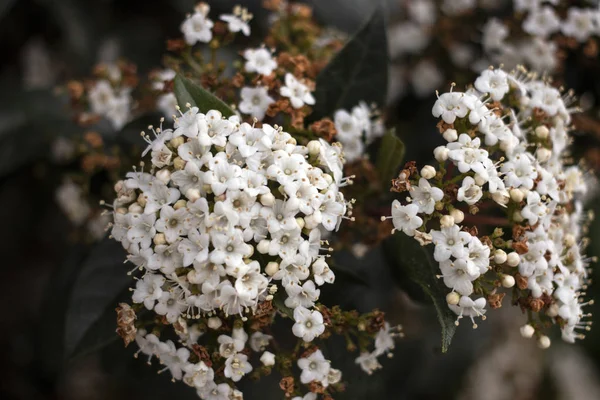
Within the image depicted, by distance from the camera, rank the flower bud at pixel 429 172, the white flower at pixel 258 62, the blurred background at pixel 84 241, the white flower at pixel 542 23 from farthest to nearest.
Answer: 1. the blurred background at pixel 84 241
2. the white flower at pixel 542 23
3. the white flower at pixel 258 62
4. the flower bud at pixel 429 172

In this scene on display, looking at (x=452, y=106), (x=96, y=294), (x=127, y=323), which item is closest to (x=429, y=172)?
(x=452, y=106)

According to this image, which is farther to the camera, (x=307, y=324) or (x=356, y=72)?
(x=356, y=72)

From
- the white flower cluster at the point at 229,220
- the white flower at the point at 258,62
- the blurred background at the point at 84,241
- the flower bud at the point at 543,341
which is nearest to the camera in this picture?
the white flower cluster at the point at 229,220

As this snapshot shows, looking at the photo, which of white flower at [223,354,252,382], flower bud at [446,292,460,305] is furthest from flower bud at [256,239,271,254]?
flower bud at [446,292,460,305]

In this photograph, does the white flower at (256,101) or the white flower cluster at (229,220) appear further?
the white flower at (256,101)

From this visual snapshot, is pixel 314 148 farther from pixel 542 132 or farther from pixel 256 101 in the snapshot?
pixel 542 132

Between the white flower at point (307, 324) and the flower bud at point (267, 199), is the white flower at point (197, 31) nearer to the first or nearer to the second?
the flower bud at point (267, 199)

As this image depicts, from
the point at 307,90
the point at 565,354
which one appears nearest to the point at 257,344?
the point at 307,90

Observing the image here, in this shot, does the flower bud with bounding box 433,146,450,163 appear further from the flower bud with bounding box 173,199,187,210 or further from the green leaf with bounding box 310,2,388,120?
the flower bud with bounding box 173,199,187,210

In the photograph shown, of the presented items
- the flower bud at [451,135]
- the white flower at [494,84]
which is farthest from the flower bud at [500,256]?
the white flower at [494,84]
